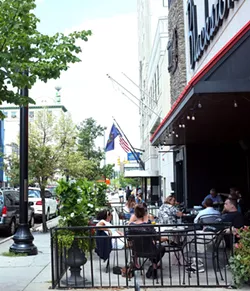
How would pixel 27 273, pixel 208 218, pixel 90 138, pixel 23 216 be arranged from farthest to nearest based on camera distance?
pixel 90 138 → pixel 23 216 → pixel 208 218 → pixel 27 273

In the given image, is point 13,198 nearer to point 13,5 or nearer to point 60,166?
point 60,166

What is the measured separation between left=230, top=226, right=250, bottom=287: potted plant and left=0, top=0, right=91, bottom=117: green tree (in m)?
3.91

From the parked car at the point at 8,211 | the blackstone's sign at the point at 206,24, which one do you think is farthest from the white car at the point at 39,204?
the blackstone's sign at the point at 206,24

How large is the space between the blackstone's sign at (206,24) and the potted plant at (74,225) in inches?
229

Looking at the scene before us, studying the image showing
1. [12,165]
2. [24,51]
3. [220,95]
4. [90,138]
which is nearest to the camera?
[24,51]

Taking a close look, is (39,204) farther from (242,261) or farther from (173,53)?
(242,261)

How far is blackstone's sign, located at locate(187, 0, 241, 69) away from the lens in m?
10.2

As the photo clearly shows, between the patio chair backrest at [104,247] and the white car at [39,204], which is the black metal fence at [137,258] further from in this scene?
the white car at [39,204]

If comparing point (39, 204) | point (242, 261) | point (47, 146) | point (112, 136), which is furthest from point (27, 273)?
point (112, 136)

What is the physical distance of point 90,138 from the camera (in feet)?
155

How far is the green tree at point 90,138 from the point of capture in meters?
44.4

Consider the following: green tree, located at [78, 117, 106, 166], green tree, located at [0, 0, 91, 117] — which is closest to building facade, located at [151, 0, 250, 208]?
green tree, located at [0, 0, 91, 117]

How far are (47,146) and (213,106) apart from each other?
26.1 ft

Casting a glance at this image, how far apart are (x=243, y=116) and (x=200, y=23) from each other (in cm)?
414
